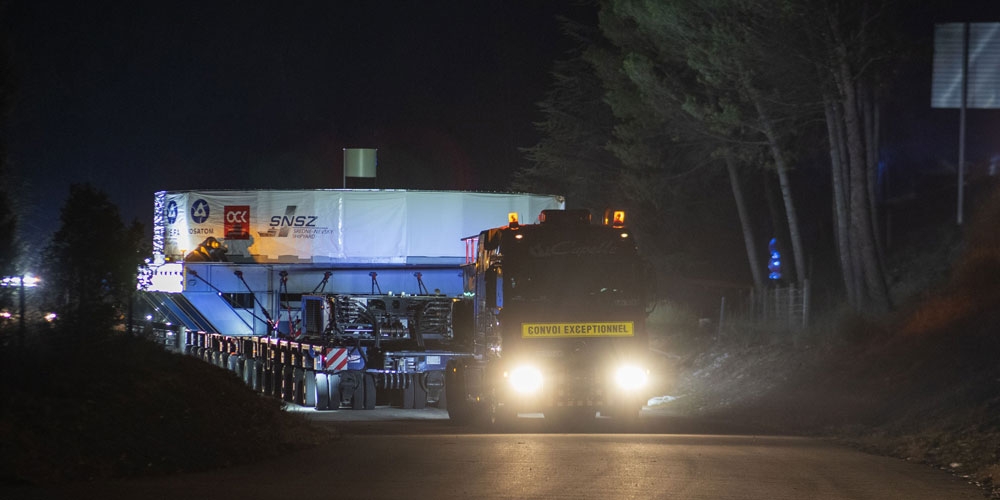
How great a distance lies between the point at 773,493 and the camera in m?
11.2

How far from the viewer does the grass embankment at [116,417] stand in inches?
434

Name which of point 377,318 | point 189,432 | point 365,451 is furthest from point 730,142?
point 189,432

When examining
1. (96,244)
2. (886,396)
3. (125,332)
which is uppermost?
(96,244)

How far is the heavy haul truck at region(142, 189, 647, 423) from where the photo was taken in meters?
18.4

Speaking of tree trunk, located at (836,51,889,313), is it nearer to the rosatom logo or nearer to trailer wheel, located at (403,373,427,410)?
trailer wheel, located at (403,373,427,410)

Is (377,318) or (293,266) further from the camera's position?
(293,266)

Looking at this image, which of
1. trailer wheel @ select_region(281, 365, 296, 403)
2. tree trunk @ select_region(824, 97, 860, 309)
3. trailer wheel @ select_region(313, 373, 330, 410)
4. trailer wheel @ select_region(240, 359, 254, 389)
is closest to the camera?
trailer wheel @ select_region(313, 373, 330, 410)

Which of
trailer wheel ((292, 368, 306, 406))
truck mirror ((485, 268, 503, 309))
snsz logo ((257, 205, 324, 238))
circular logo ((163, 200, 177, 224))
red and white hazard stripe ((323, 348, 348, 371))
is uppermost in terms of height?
circular logo ((163, 200, 177, 224))

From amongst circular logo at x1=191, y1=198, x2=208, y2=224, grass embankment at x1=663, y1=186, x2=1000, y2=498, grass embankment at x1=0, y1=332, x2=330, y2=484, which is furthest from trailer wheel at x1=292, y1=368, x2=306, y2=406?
grass embankment at x1=0, y1=332, x2=330, y2=484

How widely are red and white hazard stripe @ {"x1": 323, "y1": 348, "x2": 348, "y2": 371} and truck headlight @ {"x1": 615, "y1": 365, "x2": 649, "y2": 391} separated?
8.54 metres

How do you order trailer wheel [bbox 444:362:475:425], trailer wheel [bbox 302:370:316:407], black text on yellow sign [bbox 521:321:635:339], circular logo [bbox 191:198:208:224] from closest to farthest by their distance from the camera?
black text on yellow sign [bbox 521:321:635:339], trailer wheel [bbox 444:362:475:425], trailer wheel [bbox 302:370:316:407], circular logo [bbox 191:198:208:224]

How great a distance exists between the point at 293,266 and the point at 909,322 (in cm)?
1628

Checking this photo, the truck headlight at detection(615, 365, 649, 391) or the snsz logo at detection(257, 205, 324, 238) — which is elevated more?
the snsz logo at detection(257, 205, 324, 238)

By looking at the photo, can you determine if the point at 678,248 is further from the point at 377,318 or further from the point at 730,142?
the point at 377,318
